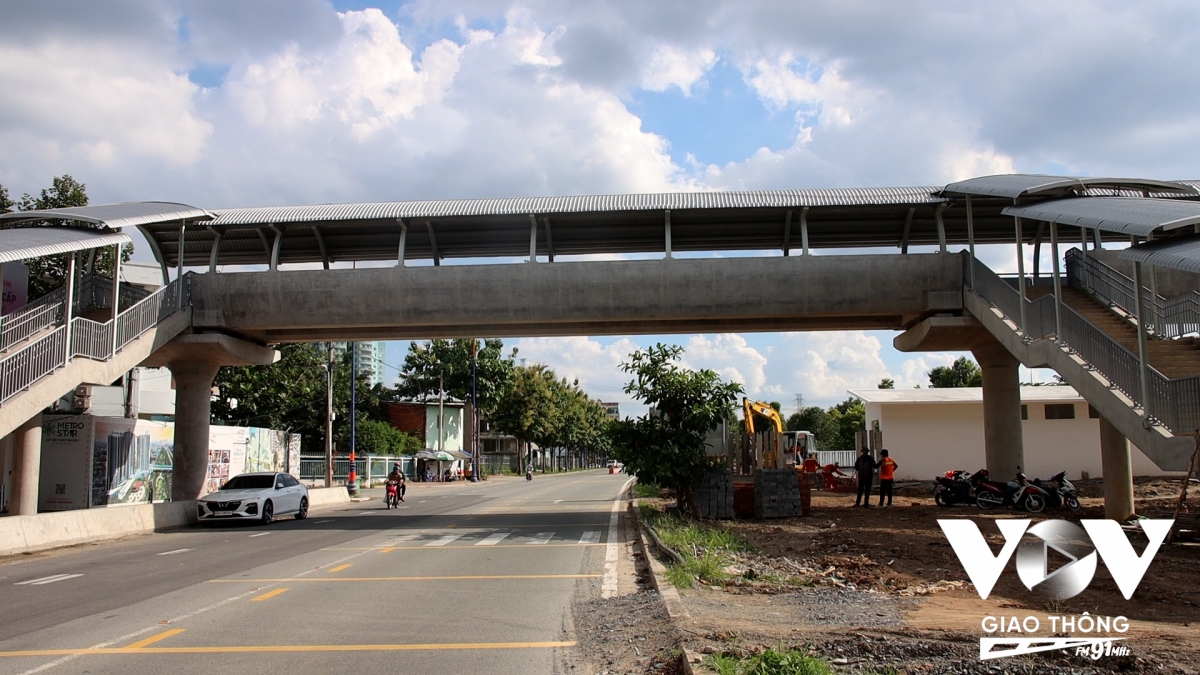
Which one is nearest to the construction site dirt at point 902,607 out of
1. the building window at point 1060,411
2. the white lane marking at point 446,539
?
the white lane marking at point 446,539

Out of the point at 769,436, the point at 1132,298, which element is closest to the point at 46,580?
the point at 769,436

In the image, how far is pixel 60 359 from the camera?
20203 millimetres

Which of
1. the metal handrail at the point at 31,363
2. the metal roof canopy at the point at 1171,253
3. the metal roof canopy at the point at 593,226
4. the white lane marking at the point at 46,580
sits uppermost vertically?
the metal roof canopy at the point at 593,226

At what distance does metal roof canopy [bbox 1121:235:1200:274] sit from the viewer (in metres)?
11.5

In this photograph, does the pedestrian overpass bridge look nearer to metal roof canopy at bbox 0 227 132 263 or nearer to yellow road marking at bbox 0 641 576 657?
metal roof canopy at bbox 0 227 132 263

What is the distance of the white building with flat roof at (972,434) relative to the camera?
3512 centimetres

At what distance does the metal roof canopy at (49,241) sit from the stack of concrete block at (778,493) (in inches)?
632

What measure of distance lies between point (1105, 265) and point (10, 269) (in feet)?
93.9

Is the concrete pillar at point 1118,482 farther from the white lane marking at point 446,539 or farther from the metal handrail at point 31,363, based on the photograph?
the metal handrail at point 31,363

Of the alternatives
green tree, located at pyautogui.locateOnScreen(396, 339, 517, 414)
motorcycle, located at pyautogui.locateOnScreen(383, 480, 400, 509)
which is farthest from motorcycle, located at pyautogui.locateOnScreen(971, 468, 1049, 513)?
green tree, located at pyautogui.locateOnScreen(396, 339, 517, 414)

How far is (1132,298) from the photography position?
20.0m

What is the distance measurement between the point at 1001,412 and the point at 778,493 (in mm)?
7549

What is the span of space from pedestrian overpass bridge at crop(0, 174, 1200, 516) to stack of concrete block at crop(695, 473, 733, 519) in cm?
447

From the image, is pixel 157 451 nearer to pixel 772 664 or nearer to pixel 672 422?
pixel 672 422
